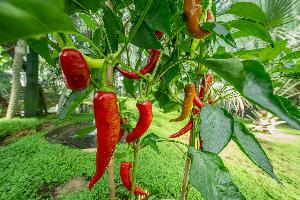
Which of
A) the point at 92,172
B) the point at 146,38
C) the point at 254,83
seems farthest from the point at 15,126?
Result: the point at 254,83

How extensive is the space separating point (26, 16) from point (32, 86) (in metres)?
3.53

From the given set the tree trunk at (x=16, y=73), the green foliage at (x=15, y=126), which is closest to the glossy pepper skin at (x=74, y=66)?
the green foliage at (x=15, y=126)

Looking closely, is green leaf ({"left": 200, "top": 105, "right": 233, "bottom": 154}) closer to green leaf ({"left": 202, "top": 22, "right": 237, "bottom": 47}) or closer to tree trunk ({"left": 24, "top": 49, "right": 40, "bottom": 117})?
green leaf ({"left": 202, "top": 22, "right": 237, "bottom": 47})

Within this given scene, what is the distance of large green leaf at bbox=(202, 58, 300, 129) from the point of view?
0.25 metres

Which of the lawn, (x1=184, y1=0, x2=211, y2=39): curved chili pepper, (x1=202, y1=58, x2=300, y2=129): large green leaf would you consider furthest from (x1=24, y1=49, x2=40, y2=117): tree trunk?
(x1=202, y1=58, x2=300, y2=129): large green leaf

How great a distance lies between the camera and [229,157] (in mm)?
2188

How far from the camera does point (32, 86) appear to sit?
3.43 meters

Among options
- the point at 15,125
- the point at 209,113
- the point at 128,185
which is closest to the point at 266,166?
the point at 209,113

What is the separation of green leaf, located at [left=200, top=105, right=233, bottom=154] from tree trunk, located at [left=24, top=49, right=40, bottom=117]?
3.18 meters

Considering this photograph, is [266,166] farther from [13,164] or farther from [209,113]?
[13,164]

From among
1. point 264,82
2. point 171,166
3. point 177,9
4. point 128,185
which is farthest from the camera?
point 171,166

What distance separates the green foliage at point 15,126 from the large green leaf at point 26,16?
2873mm

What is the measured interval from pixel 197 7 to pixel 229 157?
188cm

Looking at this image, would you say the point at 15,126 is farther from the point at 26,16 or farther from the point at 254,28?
the point at 26,16
